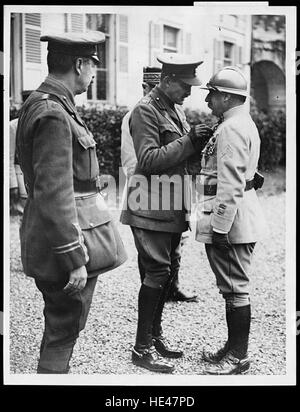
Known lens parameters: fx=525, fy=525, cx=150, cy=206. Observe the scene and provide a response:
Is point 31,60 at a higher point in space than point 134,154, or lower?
higher

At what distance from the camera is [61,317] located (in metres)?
2.41

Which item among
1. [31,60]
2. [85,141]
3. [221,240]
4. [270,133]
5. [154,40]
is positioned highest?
[154,40]

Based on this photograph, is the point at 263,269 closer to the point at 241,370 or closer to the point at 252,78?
the point at 241,370

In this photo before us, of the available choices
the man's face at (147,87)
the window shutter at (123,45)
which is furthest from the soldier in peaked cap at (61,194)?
the window shutter at (123,45)

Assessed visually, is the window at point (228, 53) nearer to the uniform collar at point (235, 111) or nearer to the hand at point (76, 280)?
the uniform collar at point (235, 111)

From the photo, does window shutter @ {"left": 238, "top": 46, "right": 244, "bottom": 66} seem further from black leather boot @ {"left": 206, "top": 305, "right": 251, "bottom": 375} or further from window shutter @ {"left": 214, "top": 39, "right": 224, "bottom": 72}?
black leather boot @ {"left": 206, "top": 305, "right": 251, "bottom": 375}

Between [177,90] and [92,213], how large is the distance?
92cm

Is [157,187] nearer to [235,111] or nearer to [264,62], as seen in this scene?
[235,111]

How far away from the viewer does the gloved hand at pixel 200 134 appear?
2760 mm

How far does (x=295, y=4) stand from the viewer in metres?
2.91

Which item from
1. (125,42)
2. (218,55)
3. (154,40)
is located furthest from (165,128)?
(218,55)

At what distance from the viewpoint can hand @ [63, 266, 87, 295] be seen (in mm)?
2275

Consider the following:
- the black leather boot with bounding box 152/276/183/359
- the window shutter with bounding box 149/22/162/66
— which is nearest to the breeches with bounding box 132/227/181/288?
the black leather boot with bounding box 152/276/183/359

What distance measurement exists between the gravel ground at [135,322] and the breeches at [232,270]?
1.53ft
